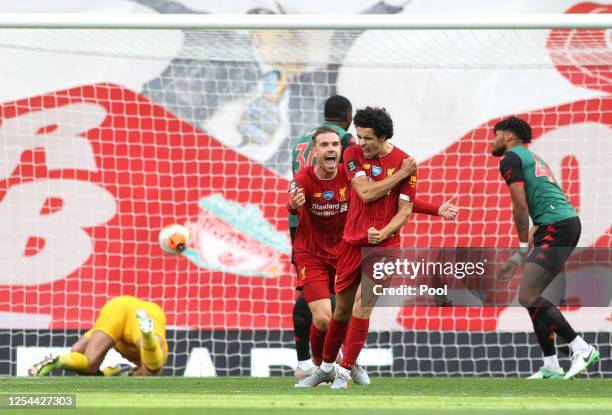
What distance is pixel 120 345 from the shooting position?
8.91 metres

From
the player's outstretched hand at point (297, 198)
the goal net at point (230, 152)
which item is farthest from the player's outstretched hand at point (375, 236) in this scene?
the goal net at point (230, 152)

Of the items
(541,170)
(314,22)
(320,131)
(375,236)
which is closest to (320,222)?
(320,131)

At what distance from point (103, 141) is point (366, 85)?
2.52 m

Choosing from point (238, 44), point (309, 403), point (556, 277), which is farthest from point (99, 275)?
point (309, 403)

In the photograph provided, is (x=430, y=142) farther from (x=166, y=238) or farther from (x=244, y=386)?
(x=244, y=386)

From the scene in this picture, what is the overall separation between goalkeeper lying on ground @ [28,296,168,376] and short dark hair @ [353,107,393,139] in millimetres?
2530

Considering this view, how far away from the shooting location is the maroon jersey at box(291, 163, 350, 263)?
23.8ft

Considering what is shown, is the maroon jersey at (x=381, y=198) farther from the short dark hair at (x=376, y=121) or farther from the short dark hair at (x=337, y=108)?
the short dark hair at (x=337, y=108)

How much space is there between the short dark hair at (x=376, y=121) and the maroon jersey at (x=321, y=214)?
0.70m

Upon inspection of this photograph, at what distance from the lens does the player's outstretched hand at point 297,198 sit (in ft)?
23.0

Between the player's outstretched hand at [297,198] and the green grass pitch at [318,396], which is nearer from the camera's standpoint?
the green grass pitch at [318,396]

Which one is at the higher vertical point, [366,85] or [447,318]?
[366,85]

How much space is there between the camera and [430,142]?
10.6 m

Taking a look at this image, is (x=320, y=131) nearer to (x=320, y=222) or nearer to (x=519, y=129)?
(x=320, y=222)
